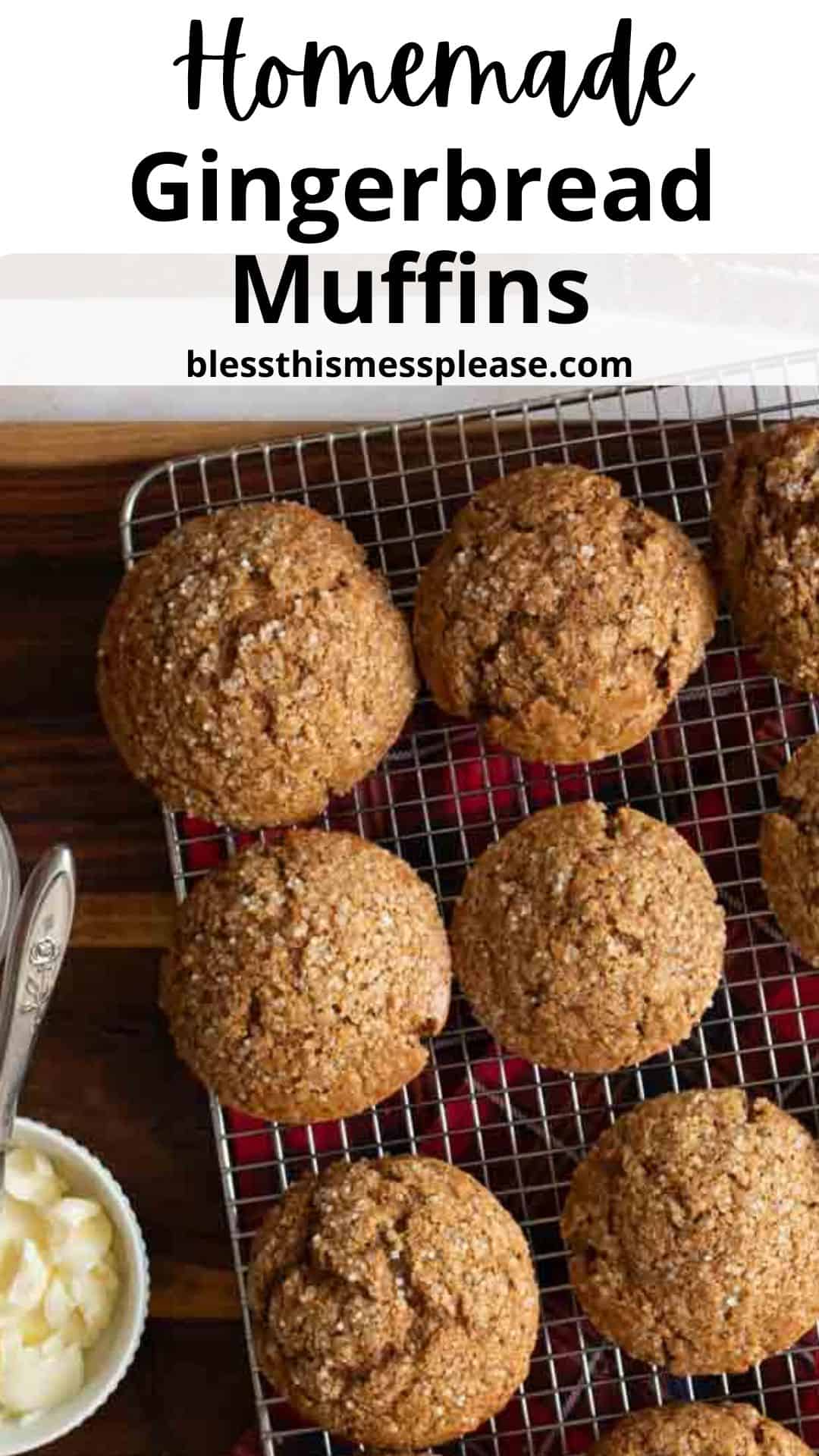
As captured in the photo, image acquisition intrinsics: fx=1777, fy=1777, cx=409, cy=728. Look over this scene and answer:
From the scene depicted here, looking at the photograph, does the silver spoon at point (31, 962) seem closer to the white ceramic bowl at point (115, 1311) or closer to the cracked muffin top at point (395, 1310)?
the white ceramic bowl at point (115, 1311)

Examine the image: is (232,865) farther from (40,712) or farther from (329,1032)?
(40,712)

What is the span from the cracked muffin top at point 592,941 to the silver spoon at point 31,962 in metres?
0.51

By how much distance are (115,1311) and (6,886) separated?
59cm

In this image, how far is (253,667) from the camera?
2.17 meters

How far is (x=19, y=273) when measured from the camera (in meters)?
2.67

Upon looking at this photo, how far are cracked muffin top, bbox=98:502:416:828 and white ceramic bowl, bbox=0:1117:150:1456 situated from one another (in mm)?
512

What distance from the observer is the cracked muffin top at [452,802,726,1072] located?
7.21 ft

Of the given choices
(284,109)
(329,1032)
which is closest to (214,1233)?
(329,1032)

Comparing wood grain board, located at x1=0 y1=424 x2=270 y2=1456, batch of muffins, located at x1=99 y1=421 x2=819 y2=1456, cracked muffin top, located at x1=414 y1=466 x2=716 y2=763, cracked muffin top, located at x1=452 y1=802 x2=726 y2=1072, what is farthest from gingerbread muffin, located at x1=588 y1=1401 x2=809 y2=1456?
cracked muffin top, located at x1=414 y1=466 x2=716 y2=763

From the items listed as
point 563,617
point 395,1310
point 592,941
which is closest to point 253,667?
point 563,617

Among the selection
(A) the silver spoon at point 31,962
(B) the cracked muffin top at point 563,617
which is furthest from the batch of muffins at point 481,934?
(A) the silver spoon at point 31,962

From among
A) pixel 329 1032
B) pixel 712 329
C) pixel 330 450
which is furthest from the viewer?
pixel 712 329

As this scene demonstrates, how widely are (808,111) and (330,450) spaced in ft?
2.88

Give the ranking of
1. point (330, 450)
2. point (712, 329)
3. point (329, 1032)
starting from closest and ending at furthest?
1. point (329, 1032)
2. point (330, 450)
3. point (712, 329)
